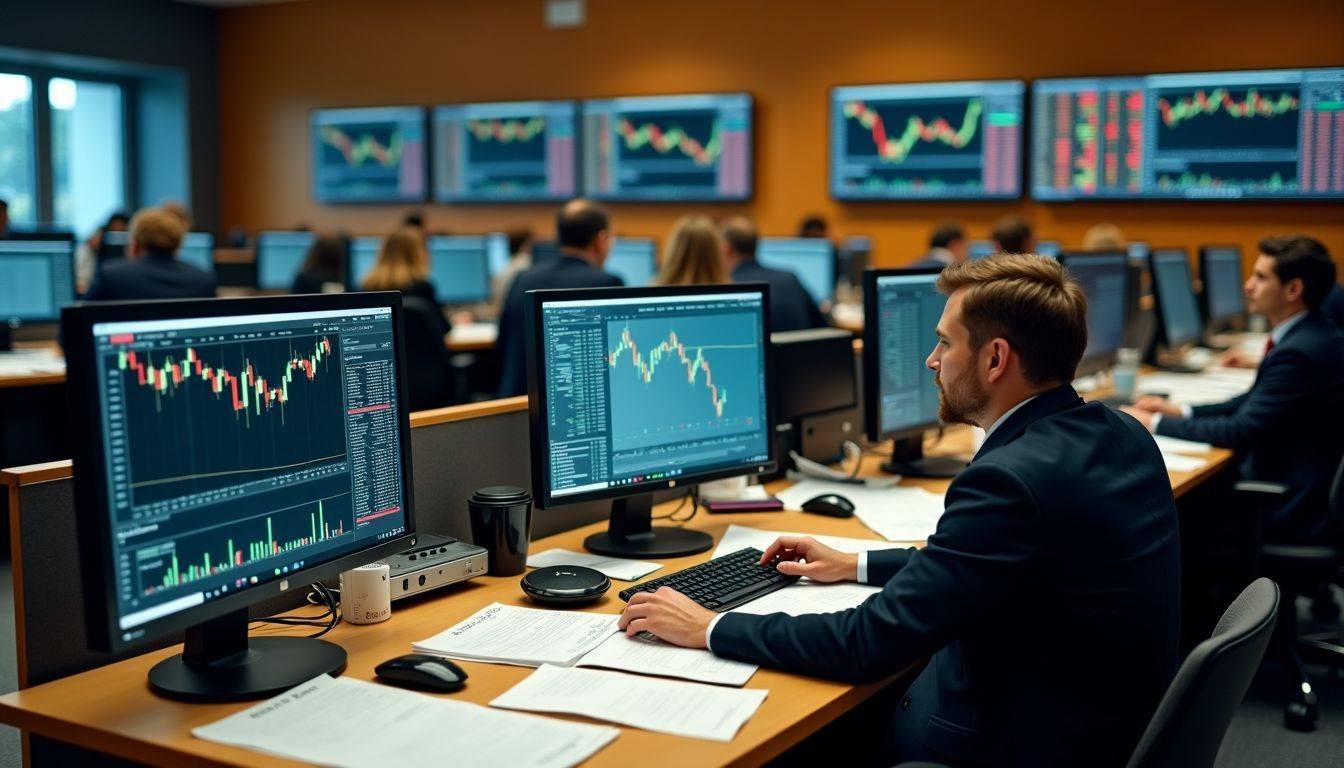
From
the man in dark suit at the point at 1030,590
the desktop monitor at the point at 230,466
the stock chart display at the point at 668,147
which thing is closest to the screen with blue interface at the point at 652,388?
the desktop monitor at the point at 230,466

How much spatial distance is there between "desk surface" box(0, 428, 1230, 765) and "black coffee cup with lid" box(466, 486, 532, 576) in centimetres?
18

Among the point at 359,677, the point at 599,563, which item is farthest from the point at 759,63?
the point at 359,677

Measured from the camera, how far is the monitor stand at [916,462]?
2.94 m

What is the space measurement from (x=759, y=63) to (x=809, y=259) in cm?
149

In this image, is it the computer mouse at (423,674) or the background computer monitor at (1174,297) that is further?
the background computer monitor at (1174,297)

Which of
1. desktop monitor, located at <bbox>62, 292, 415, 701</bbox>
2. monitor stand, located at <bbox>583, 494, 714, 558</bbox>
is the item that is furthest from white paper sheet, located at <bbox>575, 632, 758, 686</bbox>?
monitor stand, located at <bbox>583, 494, 714, 558</bbox>

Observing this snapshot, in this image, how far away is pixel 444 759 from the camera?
1294 mm

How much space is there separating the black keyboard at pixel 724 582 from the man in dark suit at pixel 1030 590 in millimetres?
185

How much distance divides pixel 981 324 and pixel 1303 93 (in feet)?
18.8

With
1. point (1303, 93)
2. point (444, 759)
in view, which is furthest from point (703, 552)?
point (1303, 93)

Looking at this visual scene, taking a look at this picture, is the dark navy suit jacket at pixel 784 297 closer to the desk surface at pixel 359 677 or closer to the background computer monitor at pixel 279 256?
the desk surface at pixel 359 677

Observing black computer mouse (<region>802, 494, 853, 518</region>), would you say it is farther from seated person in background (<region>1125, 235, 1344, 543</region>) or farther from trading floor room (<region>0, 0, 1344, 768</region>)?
seated person in background (<region>1125, 235, 1344, 543</region>)

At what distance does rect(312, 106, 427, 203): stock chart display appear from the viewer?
9.01 meters

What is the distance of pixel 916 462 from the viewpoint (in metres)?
3.02
